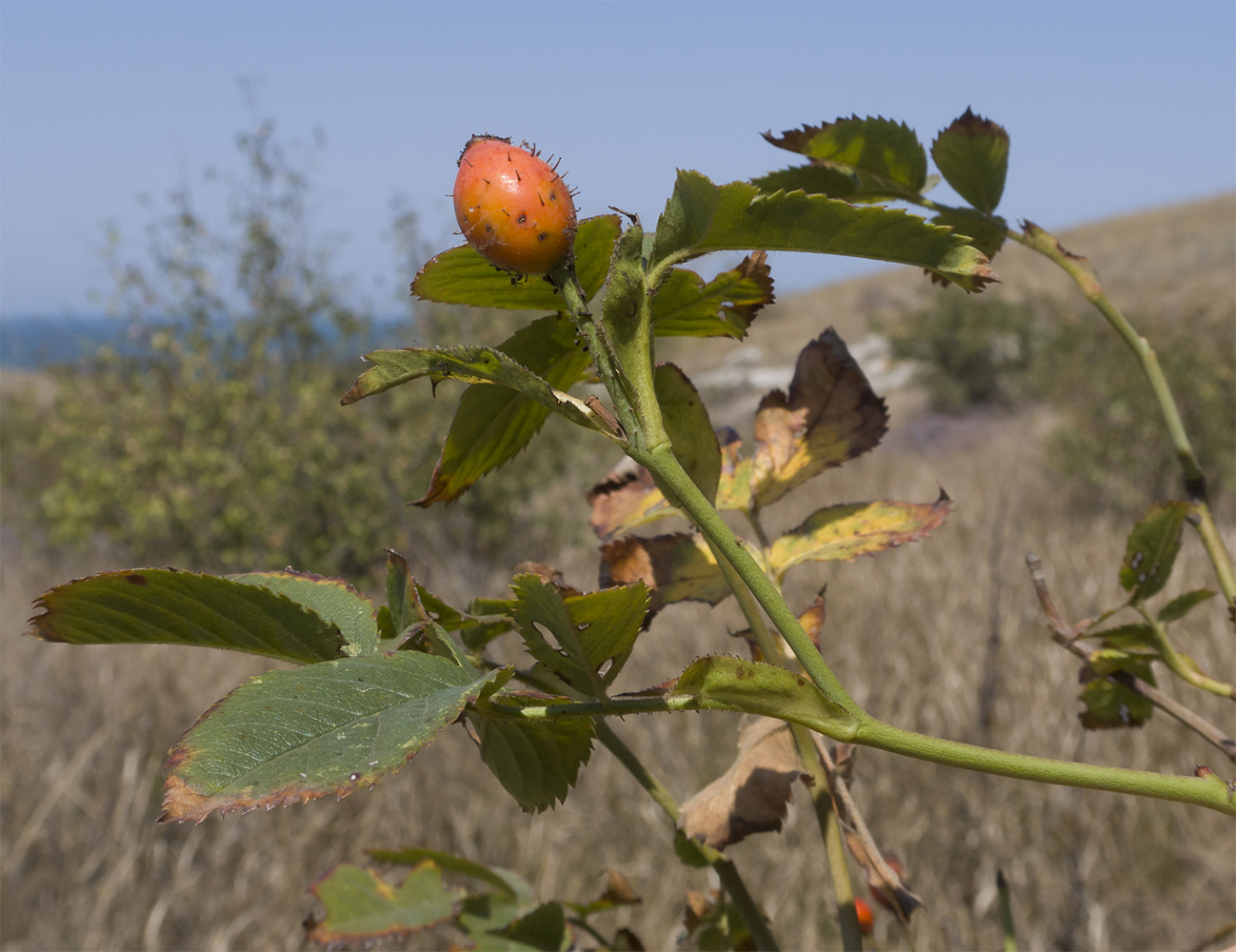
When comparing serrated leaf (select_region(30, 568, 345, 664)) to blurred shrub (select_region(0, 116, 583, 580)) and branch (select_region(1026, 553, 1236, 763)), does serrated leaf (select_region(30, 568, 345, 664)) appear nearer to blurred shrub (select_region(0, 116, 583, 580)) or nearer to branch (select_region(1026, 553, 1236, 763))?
branch (select_region(1026, 553, 1236, 763))

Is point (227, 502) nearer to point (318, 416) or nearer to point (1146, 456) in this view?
point (318, 416)

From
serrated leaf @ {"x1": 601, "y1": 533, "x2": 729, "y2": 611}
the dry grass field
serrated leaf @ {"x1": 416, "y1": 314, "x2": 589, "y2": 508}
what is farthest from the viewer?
the dry grass field

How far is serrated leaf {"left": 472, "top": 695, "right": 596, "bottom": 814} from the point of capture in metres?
0.30

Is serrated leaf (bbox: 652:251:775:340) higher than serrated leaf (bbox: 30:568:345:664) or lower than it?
higher

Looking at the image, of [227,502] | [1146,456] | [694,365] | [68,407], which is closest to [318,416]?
[227,502]

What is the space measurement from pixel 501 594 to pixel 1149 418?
301 centimetres

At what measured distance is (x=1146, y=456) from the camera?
13.9ft

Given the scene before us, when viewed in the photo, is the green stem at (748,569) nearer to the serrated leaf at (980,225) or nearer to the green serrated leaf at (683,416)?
the green serrated leaf at (683,416)

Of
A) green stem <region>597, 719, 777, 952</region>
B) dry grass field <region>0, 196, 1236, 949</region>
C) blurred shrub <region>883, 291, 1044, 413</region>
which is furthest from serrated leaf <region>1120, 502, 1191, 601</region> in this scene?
blurred shrub <region>883, 291, 1044, 413</region>

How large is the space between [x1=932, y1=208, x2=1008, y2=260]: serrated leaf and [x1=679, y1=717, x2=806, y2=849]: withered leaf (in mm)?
265

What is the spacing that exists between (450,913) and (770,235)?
375 mm

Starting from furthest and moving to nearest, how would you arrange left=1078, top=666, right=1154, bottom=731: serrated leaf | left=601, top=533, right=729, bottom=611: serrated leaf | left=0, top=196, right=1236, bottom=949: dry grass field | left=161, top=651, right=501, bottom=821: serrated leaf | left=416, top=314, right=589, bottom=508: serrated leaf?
1. left=0, top=196, right=1236, bottom=949: dry grass field
2. left=1078, top=666, right=1154, bottom=731: serrated leaf
3. left=601, top=533, right=729, bottom=611: serrated leaf
4. left=416, top=314, right=589, bottom=508: serrated leaf
5. left=161, top=651, right=501, bottom=821: serrated leaf

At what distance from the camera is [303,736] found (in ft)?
0.73

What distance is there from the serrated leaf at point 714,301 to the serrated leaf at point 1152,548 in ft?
0.86
